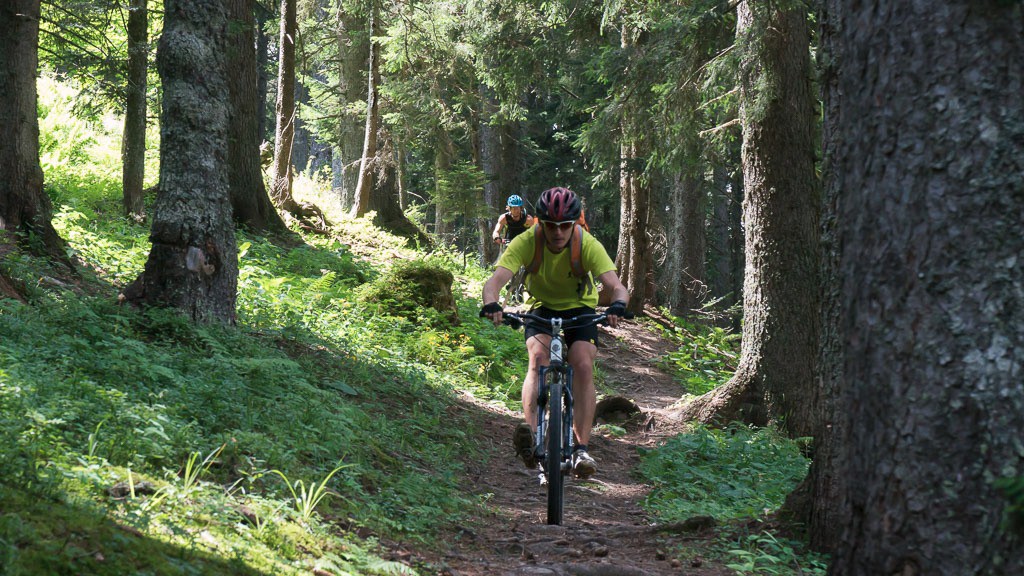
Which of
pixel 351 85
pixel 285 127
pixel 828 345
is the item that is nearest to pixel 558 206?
pixel 828 345

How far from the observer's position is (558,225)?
6.15m

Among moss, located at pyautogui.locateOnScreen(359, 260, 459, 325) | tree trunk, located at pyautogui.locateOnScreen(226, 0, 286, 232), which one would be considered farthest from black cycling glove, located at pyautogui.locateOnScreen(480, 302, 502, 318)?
tree trunk, located at pyautogui.locateOnScreen(226, 0, 286, 232)

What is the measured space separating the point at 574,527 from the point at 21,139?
767cm

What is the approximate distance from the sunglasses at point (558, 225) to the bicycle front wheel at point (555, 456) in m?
1.16

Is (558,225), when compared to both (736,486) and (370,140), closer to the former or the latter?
(736,486)

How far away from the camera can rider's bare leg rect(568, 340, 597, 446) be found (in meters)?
6.24

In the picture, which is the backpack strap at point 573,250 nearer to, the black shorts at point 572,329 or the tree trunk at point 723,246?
the black shorts at point 572,329

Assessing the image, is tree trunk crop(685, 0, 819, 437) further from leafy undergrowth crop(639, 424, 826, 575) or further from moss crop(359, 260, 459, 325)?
moss crop(359, 260, 459, 325)

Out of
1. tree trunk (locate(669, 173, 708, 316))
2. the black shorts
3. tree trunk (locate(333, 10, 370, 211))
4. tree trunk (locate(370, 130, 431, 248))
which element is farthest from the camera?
tree trunk (locate(333, 10, 370, 211))

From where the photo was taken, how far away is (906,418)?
A: 2.66 meters

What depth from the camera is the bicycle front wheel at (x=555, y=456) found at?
5613 millimetres

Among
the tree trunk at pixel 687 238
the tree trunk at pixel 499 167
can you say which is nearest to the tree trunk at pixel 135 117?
the tree trunk at pixel 687 238

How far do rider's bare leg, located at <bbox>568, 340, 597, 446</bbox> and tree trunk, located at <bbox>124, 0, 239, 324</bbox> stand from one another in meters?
3.37

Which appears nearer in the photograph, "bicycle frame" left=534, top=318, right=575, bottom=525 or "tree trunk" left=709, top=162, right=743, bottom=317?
"bicycle frame" left=534, top=318, right=575, bottom=525
